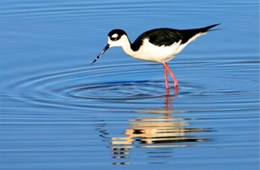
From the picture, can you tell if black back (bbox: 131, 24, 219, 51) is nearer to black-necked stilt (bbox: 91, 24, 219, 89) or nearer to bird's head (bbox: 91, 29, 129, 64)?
black-necked stilt (bbox: 91, 24, 219, 89)

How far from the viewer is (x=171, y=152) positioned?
9.45m

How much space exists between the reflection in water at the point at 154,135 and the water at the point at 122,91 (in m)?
0.01

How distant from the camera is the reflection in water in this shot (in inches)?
380

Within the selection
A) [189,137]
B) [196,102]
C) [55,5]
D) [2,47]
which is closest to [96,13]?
[55,5]

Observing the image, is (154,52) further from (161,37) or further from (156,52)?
(161,37)

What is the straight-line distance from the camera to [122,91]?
12.4 metres

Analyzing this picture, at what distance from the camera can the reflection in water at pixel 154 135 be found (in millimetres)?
9664

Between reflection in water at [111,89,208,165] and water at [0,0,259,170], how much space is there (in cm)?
1

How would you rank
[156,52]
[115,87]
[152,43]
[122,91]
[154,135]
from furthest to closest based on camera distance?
[156,52], [152,43], [115,87], [122,91], [154,135]

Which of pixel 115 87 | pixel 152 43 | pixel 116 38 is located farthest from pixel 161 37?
pixel 115 87

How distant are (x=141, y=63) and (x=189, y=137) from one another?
14.0ft

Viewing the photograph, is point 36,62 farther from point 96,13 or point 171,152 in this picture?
point 171,152

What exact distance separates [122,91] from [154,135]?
2.28m

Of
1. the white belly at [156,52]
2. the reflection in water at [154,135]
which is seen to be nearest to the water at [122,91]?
the reflection in water at [154,135]
